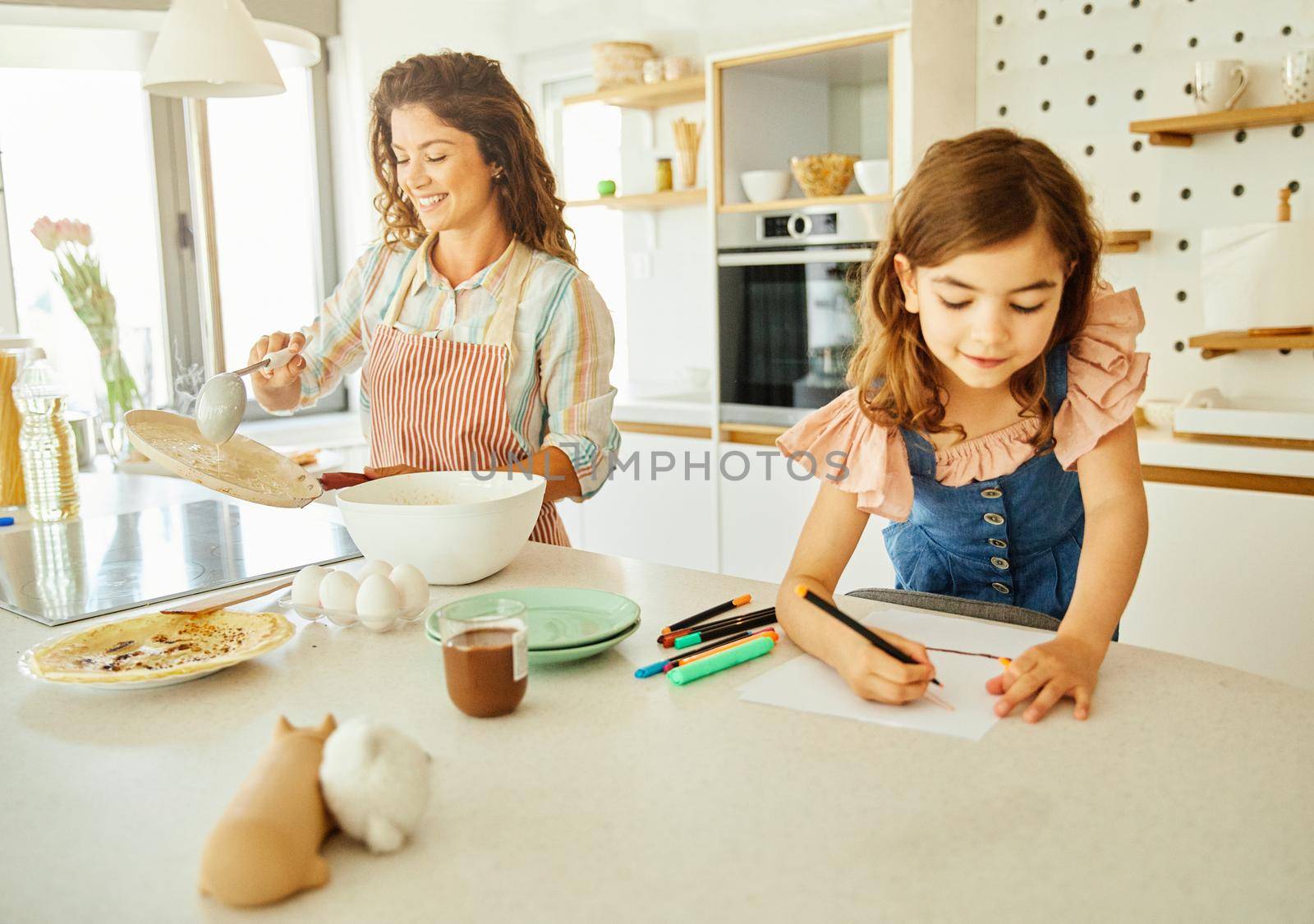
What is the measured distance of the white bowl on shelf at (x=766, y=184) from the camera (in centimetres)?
322

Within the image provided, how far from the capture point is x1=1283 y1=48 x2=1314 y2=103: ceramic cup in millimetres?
2525

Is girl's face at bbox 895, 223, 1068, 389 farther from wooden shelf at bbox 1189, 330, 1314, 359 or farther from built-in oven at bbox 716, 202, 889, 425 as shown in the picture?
built-in oven at bbox 716, 202, 889, 425

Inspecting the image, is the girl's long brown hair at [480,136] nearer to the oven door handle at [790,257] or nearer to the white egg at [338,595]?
the white egg at [338,595]

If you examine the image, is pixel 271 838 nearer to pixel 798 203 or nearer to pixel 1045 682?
pixel 1045 682

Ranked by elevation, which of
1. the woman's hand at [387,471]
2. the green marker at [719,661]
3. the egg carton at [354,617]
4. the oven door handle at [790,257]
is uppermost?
the oven door handle at [790,257]

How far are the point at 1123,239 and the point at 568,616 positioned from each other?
7.27ft

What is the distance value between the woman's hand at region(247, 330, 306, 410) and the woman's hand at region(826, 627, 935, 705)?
1.06 meters

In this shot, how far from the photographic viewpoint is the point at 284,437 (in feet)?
12.6

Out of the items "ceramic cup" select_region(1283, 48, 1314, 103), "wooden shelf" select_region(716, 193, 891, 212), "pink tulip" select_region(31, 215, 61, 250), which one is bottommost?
"pink tulip" select_region(31, 215, 61, 250)

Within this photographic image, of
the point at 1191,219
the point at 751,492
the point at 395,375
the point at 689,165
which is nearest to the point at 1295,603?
the point at 1191,219

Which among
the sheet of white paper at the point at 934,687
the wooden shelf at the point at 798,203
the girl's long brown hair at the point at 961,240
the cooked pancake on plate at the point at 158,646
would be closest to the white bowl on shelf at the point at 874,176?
the wooden shelf at the point at 798,203

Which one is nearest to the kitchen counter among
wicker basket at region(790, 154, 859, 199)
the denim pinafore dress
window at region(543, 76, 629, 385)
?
the denim pinafore dress

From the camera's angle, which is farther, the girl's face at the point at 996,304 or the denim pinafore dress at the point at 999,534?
the denim pinafore dress at the point at 999,534

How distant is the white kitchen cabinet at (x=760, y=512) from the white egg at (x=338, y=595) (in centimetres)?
205
